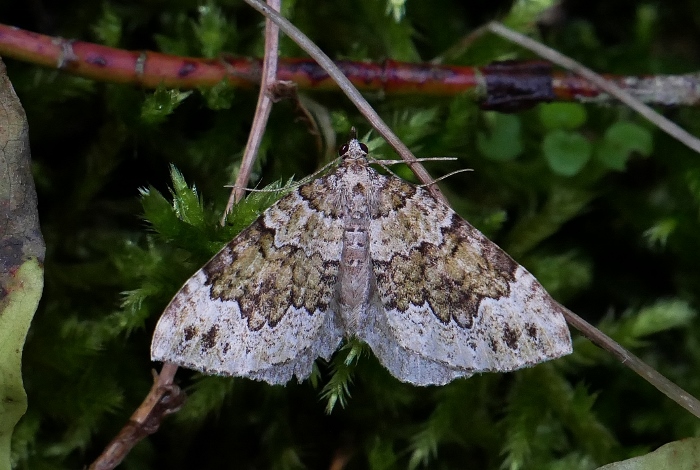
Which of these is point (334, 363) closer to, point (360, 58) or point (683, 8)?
point (360, 58)

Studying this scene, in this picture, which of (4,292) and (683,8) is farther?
(683,8)

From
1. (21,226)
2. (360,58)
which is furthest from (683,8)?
(21,226)

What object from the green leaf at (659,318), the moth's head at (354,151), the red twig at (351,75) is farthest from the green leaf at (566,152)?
the moth's head at (354,151)

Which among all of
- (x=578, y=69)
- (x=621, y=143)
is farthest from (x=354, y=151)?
(x=621, y=143)

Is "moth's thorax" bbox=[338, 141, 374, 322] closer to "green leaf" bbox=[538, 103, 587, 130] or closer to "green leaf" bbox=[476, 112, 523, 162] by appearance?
"green leaf" bbox=[476, 112, 523, 162]

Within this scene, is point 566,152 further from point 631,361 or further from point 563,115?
point 631,361
